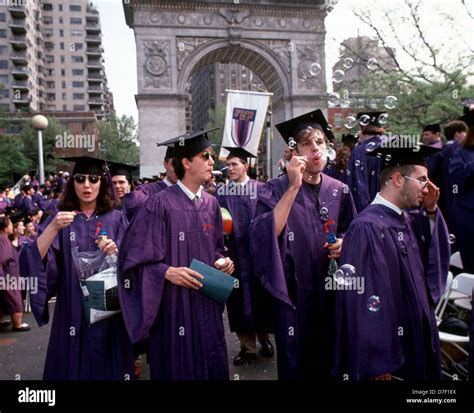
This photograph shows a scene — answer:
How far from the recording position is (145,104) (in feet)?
79.7

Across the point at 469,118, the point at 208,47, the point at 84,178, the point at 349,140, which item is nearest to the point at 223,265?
the point at 84,178

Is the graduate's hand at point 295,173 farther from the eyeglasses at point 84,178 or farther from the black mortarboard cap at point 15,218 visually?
the black mortarboard cap at point 15,218

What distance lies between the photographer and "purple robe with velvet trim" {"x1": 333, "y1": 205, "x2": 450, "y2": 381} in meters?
2.75

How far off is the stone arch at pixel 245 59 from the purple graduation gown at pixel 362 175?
20487 millimetres

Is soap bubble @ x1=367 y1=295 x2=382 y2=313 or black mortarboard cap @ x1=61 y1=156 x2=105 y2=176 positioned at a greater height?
black mortarboard cap @ x1=61 y1=156 x2=105 y2=176

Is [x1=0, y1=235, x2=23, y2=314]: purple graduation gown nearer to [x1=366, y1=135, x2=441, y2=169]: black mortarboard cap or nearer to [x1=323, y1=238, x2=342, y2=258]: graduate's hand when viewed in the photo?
[x1=323, y1=238, x2=342, y2=258]: graduate's hand

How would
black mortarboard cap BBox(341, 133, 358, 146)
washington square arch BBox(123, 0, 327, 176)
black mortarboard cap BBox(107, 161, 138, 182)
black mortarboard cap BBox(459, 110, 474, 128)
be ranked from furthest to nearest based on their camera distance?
washington square arch BBox(123, 0, 327, 176) → black mortarboard cap BBox(341, 133, 358, 146) → black mortarboard cap BBox(107, 161, 138, 182) → black mortarboard cap BBox(459, 110, 474, 128)

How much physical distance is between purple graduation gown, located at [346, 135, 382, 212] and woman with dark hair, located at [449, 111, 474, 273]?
1.01m

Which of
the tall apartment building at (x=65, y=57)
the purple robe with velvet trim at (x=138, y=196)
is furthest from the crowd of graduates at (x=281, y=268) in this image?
the tall apartment building at (x=65, y=57)

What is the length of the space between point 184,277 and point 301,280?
1043 mm

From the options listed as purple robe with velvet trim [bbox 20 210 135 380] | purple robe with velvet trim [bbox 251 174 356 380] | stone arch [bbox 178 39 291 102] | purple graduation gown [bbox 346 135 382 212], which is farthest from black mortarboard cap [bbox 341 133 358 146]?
stone arch [bbox 178 39 291 102]

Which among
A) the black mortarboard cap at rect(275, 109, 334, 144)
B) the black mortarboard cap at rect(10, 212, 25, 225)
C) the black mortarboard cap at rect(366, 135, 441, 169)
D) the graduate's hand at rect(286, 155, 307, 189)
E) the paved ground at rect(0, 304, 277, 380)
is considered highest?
the black mortarboard cap at rect(275, 109, 334, 144)

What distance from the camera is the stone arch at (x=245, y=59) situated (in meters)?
25.2

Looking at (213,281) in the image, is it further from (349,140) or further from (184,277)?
(349,140)
